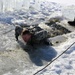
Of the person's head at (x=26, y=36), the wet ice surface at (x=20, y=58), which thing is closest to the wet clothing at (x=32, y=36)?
the person's head at (x=26, y=36)

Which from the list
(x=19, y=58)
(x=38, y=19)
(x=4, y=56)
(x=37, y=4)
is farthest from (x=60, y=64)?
(x=37, y=4)

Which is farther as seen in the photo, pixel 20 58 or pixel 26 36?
pixel 26 36

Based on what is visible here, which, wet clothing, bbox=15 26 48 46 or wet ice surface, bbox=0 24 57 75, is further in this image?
wet clothing, bbox=15 26 48 46

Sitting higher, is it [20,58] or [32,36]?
[32,36]

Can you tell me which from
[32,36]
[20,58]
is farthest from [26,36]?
[20,58]

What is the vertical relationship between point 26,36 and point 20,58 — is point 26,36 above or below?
above

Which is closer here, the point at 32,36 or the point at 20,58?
the point at 20,58

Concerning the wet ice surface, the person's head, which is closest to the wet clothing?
the person's head

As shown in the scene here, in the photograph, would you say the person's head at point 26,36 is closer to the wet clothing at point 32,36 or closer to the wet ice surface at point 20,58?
the wet clothing at point 32,36

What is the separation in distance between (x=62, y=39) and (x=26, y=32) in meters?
1.71

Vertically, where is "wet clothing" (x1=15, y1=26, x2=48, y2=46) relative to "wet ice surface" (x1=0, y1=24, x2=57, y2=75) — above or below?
above

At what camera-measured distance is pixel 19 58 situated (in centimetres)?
715

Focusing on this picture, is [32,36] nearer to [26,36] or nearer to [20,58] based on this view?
[26,36]

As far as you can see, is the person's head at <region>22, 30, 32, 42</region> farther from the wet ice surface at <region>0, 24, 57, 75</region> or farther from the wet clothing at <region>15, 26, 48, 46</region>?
the wet ice surface at <region>0, 24, 57, 75</region>
